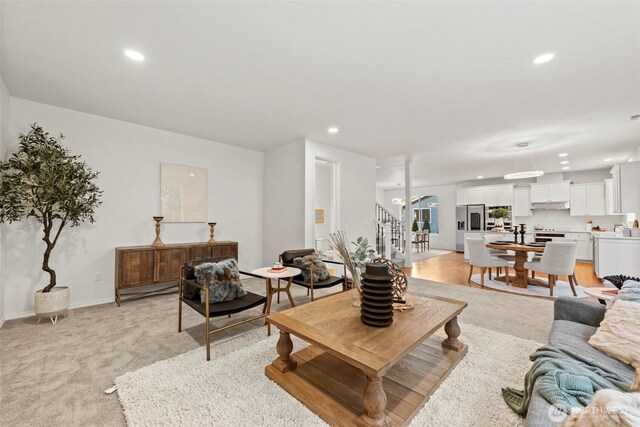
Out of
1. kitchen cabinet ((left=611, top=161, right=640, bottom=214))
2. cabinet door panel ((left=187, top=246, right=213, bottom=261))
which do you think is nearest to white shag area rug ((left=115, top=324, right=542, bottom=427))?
cabinet door panel ((left=187, top=246, right=213, bottom=261))

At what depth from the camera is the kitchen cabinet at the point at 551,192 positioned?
7875 millimetres

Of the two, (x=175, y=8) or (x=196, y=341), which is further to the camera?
(x=196, y=341)

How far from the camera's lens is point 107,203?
4062mm

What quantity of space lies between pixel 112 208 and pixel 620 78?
263 inches

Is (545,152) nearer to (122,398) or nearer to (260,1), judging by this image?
(260,1)

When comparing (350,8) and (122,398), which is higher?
(350,8)

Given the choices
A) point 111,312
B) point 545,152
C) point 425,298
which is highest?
point 545,152

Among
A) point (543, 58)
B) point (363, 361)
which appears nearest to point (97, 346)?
point (363, 361)

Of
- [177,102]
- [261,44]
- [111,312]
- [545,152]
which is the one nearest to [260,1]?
[261,44]

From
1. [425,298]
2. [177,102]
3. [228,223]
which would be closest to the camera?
[425,298]

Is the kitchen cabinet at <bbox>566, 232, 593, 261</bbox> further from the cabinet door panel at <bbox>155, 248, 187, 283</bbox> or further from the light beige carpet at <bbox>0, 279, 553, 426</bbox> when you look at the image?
the cabinet door panel at <bbox>155, 248, 187, 283</bbox>

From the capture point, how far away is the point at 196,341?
2.68m

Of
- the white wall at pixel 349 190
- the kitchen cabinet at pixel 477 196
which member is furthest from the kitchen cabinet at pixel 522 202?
the white wall at pixel 349 190

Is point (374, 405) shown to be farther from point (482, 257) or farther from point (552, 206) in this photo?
point (552, 206)
